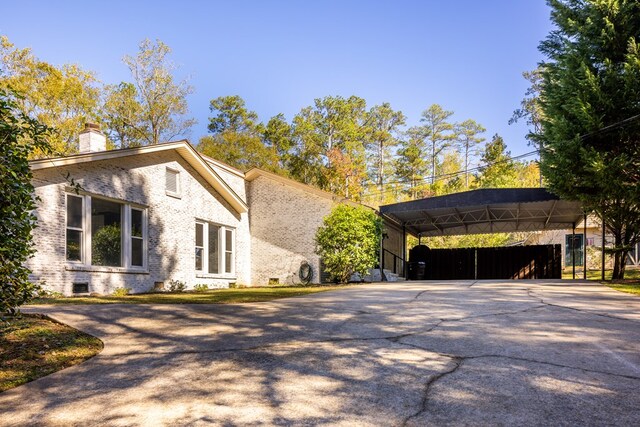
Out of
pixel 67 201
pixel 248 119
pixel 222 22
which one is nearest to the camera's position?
pixel 67 201

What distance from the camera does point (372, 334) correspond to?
5516 millimetres

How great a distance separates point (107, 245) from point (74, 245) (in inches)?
43.4

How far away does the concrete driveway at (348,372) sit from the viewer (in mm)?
3086

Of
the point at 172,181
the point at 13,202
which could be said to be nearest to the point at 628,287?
the point at 13,202

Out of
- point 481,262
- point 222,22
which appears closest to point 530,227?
point 481,262

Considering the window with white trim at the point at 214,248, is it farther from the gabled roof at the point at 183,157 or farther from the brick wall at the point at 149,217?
→ the gabled roof at the point at 183,157

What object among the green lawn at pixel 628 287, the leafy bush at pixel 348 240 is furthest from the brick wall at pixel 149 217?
the green lawn at pixel 628 287

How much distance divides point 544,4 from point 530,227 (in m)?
14.2

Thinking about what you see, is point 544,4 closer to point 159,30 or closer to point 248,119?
point 159,30

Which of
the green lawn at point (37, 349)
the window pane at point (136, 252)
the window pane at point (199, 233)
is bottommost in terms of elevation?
the green lawn at point (37, 349)

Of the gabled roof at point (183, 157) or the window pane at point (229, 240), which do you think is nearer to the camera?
the gabled roof at point (183, 157)

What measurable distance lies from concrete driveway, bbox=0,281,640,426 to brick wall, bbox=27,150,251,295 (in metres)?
5.50

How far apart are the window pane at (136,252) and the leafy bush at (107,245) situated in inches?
20.3

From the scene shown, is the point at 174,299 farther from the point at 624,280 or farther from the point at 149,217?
the point at 624,280
